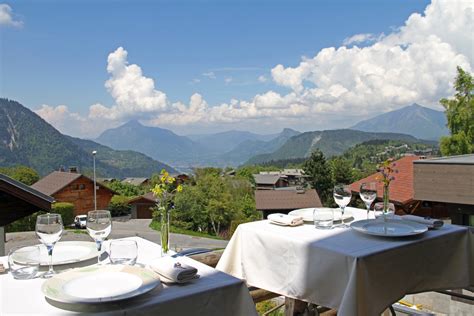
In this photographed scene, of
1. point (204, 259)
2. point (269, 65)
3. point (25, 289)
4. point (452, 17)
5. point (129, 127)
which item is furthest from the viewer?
point (129, 127)

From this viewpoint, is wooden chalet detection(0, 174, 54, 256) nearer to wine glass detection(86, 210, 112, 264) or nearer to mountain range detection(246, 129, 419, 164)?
wine glass detection(86, 210, 112, 264)

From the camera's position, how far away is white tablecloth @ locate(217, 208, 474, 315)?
1207 millimetres

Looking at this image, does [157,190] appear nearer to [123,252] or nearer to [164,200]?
[164,200]

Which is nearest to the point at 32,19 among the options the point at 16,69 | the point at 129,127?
the point at 16,69

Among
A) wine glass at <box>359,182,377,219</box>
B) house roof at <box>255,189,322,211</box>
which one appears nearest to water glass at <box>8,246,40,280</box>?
wine glass at <box>359,182,377,219</box>

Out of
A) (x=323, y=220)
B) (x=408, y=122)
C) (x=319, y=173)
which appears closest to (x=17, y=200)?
(x=323, y=220)

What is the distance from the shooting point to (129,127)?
18725 cm

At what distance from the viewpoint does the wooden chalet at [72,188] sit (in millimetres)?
21156

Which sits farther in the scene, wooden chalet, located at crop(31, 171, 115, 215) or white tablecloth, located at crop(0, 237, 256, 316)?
wooden chalet, located at crop(31, 171, 115, 215)

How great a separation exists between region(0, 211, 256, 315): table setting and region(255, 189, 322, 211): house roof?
58.3 ft

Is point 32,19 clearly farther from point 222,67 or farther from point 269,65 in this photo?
point 269,65

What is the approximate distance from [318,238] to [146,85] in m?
90.4

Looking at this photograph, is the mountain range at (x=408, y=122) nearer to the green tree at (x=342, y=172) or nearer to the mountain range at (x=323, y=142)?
the mountain range at (x=323, y=142)

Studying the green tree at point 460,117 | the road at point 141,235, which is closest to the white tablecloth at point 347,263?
the road at point 141,235
